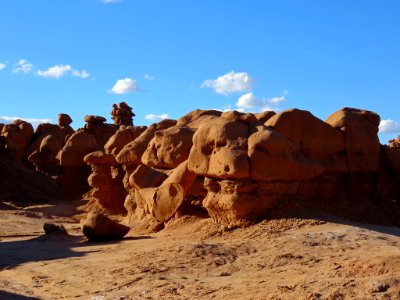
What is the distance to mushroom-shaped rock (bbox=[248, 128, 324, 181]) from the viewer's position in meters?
9.77

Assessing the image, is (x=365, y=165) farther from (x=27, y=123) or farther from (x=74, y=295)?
(x=27, y=123)

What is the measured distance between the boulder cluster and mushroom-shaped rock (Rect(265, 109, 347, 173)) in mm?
19

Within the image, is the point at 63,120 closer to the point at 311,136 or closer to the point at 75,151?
the point at 75,151

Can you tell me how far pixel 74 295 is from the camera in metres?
7.28

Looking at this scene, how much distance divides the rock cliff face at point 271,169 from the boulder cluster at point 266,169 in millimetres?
18

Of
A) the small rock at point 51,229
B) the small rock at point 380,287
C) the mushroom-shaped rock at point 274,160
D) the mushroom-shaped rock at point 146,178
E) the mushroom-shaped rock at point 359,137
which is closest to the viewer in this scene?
the small rock at point 380,287

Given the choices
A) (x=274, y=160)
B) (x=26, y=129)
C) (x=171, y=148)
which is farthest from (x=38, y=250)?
(x=26, y=129)

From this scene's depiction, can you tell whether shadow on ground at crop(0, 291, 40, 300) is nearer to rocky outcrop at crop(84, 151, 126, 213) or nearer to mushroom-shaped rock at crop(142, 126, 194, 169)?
mushroom-shaped rock at crop(142, 126, 194, 169)

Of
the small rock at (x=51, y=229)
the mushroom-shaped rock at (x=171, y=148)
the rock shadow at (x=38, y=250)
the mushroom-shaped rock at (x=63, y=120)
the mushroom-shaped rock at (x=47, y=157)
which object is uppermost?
the mushroom-shaped rock at (x=63, y=120)

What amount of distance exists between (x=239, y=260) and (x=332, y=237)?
4.75ft

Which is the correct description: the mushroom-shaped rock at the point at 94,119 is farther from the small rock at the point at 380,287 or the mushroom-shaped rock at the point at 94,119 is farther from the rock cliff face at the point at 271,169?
Result: the small rock at the point at 380,287

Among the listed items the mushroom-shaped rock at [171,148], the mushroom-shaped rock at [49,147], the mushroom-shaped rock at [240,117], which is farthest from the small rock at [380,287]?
the mushroom-shaped rock at [49,147]

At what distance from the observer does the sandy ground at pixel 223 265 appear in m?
6.44

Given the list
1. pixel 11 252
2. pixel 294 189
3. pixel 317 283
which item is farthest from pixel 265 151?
pixel 11 252
